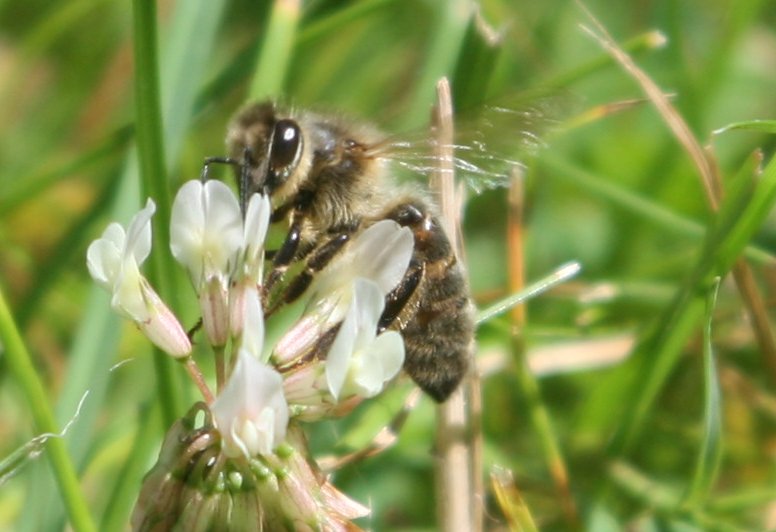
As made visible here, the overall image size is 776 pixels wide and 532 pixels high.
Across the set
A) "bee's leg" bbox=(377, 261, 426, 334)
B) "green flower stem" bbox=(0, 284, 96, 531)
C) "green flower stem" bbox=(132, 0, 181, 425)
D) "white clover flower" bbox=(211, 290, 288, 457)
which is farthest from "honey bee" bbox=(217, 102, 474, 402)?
"white clover flower" bbox=(211, 290, 288, 457)

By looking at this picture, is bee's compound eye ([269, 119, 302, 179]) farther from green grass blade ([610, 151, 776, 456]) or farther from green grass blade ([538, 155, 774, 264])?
green grass blade ([538, 155, 774, 264])

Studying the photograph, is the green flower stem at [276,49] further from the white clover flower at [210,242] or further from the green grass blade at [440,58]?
the white clover flower at [210,242]

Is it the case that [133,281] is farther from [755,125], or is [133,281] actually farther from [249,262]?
[755,125]

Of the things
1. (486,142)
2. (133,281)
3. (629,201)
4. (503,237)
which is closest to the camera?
(133,281)

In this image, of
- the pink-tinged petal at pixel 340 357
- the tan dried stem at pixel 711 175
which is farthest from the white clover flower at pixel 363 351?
the tan dried stem at pixel 711 175

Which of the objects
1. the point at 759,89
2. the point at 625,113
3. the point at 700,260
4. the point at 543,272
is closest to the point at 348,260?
the point at 700,260

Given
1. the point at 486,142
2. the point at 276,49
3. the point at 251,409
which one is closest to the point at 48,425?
the point at 251,409

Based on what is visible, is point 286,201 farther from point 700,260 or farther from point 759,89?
point 759,89
